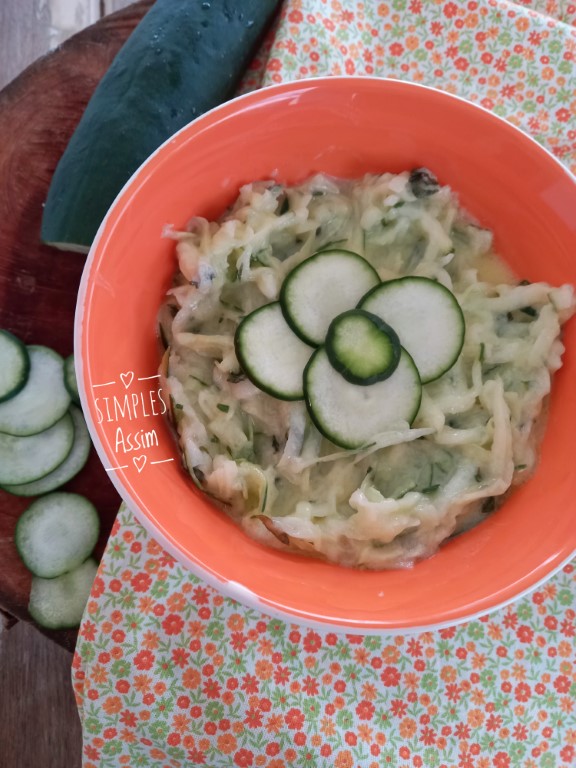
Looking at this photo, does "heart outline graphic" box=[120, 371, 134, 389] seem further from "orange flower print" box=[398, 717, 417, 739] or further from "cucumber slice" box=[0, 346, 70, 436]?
"orange flower print" box=[398, 717, 417, 739]

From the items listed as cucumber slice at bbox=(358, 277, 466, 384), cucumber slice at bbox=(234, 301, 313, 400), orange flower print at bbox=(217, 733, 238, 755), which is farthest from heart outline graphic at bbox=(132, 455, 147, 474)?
orange flower print at bbox=(217, 733, 238, 755)

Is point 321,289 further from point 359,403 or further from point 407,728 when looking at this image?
point 407,728

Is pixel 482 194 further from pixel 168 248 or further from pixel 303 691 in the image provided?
pixel 303 691

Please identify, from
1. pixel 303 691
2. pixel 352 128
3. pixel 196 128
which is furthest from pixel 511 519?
pixel 196 128

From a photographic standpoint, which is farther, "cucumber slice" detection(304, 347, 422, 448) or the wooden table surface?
the wooden table surface

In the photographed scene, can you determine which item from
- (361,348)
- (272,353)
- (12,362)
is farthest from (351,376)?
(12,362)

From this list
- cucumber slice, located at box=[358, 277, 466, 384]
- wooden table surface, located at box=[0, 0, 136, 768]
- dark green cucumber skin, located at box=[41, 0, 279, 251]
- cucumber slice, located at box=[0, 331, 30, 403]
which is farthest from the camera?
wooden table surface, located at box=[0, 0, 136, 768]
